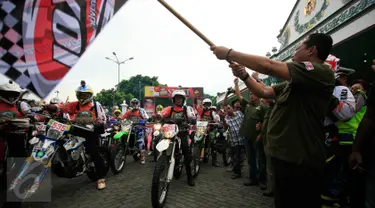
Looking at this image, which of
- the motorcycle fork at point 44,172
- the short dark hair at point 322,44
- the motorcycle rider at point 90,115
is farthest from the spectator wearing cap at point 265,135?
the motorcycle fork at point 44,172

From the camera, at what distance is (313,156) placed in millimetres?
1616

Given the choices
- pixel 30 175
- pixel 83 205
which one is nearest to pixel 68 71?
pixel 30 175

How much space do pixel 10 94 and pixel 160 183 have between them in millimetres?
3191

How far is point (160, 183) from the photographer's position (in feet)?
12.0

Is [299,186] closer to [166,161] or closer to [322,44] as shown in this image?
[322,44]

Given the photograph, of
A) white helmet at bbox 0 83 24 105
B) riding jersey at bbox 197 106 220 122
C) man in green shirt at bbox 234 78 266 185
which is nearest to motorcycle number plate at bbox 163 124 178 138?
man in green shirt at bbox 234 78 266 185

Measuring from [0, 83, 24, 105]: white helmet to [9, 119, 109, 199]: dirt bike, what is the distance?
2.62 feet

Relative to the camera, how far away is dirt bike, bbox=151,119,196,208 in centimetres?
338

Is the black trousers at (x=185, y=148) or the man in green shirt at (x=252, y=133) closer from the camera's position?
the black trousers at (x=185, y=148)

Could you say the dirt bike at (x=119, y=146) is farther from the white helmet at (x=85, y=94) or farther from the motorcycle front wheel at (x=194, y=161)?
Result: the motorcycle front wheel at (x=194, y=161)

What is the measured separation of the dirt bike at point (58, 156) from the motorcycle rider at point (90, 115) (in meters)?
0.13

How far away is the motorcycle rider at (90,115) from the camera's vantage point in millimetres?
4617

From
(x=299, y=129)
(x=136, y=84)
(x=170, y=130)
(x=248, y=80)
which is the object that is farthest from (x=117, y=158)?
(x=136, y=84)

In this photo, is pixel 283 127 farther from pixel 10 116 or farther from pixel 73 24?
pixel 10 116
